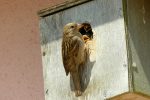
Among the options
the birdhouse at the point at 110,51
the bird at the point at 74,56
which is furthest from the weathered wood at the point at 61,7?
the bird at the point at 74,56

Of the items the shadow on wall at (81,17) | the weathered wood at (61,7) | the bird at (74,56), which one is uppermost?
the weathered wood at (61,7)

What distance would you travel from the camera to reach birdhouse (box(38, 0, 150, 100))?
6.85ft

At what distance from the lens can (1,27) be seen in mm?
3096

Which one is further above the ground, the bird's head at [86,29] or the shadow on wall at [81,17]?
the shadow on wall at [81,17]

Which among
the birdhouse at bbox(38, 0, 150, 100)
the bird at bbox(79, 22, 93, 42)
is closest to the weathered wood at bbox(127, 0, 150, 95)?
the birdhouse at bbox(38, 0, 150, 100)

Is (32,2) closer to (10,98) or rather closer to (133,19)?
(10,98)

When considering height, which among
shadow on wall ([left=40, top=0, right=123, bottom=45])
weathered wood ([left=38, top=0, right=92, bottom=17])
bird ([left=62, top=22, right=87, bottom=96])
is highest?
weathered wood ([left=38, top=0, right=92, bottom=17])

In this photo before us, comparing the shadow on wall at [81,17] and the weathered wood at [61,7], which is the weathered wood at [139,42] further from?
the weathered wood at [61,7]

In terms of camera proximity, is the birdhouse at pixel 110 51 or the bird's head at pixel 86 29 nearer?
the birdhouse at pixel 110 51

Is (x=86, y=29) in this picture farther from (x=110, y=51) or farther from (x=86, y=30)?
(x=110, y=51)

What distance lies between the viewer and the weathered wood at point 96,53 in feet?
6.89

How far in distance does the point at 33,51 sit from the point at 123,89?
102 centimetres

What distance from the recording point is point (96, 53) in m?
2.16

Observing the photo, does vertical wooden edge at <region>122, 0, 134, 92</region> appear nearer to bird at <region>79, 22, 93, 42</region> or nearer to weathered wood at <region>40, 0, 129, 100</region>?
weathered wood at <region>40, 0, 129, 100</region>
